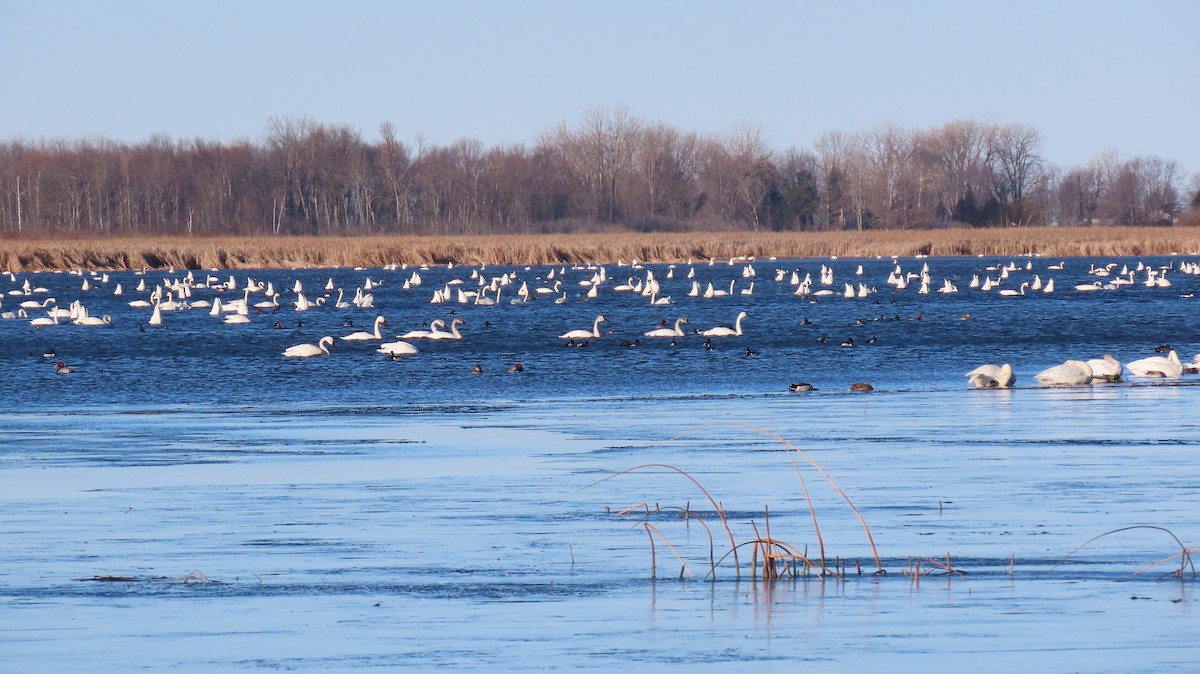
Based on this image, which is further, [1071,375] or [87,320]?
[87,320]

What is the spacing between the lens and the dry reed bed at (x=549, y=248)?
69.5 meters

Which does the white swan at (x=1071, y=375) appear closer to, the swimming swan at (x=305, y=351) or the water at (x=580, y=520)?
the water at (x=580, y=520)

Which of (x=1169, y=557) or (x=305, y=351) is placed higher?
(x=1169, y=557)

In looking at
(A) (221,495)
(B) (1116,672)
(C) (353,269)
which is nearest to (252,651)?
(B) (1116,672)

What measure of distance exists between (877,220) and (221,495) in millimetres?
103542

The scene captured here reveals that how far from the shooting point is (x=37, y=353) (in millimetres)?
30797

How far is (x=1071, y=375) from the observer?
2106 centimetres

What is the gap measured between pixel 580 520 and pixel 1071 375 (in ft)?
40.4

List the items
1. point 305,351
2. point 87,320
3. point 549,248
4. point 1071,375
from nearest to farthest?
point 1071,375 < point 305,351 < point 87,320 < point 549,248

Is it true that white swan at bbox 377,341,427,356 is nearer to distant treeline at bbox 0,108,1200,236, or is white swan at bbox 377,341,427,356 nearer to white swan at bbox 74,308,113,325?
white swan at bbox 74,308,113,325

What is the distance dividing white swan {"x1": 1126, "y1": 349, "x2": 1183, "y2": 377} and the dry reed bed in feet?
165

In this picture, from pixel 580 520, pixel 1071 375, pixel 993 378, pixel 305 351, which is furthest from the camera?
pixel 305 351

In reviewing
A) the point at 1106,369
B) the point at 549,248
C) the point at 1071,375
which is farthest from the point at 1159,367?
the point at 549,248

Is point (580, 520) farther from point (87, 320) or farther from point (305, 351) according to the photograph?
point (87, 320)
